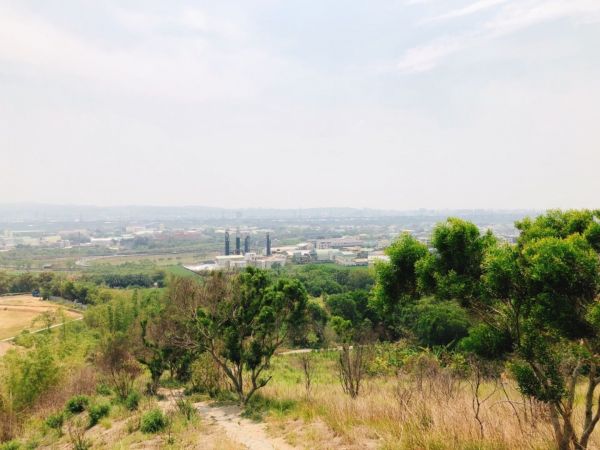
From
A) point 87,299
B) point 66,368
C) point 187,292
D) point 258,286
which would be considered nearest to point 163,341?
point 187,292

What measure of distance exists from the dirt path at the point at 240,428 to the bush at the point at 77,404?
4750 millimetres

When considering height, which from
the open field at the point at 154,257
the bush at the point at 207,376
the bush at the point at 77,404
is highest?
the bush at the point at 207,376

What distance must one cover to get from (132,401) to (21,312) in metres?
37.0

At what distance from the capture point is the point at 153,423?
31.6 feet

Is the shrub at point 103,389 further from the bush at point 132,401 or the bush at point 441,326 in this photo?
the bush at point 441,326

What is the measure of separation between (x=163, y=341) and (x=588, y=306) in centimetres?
1291

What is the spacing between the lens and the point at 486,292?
480 cm

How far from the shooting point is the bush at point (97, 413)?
11.8 metres

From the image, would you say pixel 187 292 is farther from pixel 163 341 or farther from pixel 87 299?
pixel 87 299

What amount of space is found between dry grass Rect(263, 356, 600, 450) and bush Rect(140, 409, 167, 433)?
8.66ft

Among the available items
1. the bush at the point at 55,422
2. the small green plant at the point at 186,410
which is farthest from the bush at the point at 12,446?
the small green plant at the point at 186,410

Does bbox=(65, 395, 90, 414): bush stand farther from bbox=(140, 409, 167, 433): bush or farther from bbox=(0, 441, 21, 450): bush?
bbox=(140, 409, 167, 433): bush

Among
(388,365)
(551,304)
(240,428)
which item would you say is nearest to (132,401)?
(240,428)

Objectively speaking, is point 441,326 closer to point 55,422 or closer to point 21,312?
point 55,422
